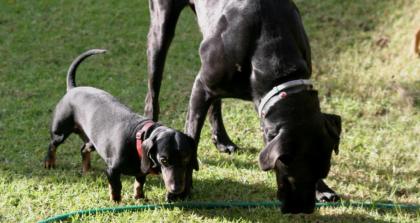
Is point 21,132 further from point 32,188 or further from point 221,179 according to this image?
point 221,179

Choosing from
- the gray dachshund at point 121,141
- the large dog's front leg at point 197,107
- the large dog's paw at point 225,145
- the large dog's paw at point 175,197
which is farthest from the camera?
the large dog's paw at point 225,145

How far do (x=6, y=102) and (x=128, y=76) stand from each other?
151 cm

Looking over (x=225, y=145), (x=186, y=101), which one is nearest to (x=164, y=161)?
(x=225, y=145)

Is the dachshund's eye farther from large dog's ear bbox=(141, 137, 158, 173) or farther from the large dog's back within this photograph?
the large dog's back

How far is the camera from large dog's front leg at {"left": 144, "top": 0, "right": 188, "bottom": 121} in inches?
218

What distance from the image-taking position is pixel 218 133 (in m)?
5.83

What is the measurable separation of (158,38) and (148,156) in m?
1.72

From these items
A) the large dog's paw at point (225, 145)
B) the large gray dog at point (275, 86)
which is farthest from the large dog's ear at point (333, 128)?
the large dog's paw at point (225, 145)

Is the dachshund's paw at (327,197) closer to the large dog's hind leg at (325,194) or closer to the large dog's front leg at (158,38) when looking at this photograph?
the large dog's hind leg at (325,194)

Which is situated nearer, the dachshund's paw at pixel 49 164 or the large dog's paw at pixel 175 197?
the large dog's paw at pixel 175 197

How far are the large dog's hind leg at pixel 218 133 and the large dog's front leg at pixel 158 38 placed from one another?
51 centimetres

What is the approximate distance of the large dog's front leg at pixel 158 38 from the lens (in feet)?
18.2

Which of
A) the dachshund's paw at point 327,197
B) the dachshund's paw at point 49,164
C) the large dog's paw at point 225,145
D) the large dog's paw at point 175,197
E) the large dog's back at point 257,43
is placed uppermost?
the large dog's back at point 257,43

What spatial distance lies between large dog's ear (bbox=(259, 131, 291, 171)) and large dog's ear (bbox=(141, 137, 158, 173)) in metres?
0.78
